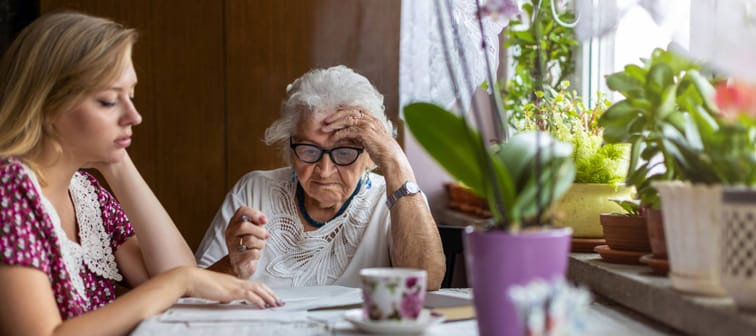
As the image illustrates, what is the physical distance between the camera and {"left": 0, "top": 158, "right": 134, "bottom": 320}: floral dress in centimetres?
131

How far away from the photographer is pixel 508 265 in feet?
3.14

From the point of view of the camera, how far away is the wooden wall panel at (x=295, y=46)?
2512 millimetres

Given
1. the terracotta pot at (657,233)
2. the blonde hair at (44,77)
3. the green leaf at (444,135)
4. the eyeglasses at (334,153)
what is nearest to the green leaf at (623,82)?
the terracotta pot at (657,233)

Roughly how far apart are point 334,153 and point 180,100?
2.62 ft

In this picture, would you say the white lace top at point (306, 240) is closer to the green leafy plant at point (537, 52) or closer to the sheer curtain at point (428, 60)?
the sheer curtain at point (428, 60)

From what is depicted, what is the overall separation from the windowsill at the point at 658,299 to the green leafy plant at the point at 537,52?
46.2 inches

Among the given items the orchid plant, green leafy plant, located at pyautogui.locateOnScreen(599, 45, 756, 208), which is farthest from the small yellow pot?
the orchid plant

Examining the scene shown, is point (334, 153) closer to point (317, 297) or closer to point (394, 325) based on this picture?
point (317, 297)

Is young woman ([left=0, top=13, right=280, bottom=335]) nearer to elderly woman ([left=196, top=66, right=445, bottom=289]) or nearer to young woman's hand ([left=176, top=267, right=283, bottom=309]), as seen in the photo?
young woman's hand ([left=176, top=267, right=283, bottom=309])

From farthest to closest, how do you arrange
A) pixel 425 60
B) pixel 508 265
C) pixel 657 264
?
1. pixel 425 60
2. pixel 657 264
3. pixel 508 265

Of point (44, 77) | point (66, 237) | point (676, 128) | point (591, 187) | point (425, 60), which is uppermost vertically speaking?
point (425, 60)

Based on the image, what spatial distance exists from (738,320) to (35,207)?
3.74 ft

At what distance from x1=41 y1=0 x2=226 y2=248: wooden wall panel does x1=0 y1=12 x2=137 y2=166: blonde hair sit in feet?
3.28

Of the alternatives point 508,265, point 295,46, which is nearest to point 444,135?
point 508,265
